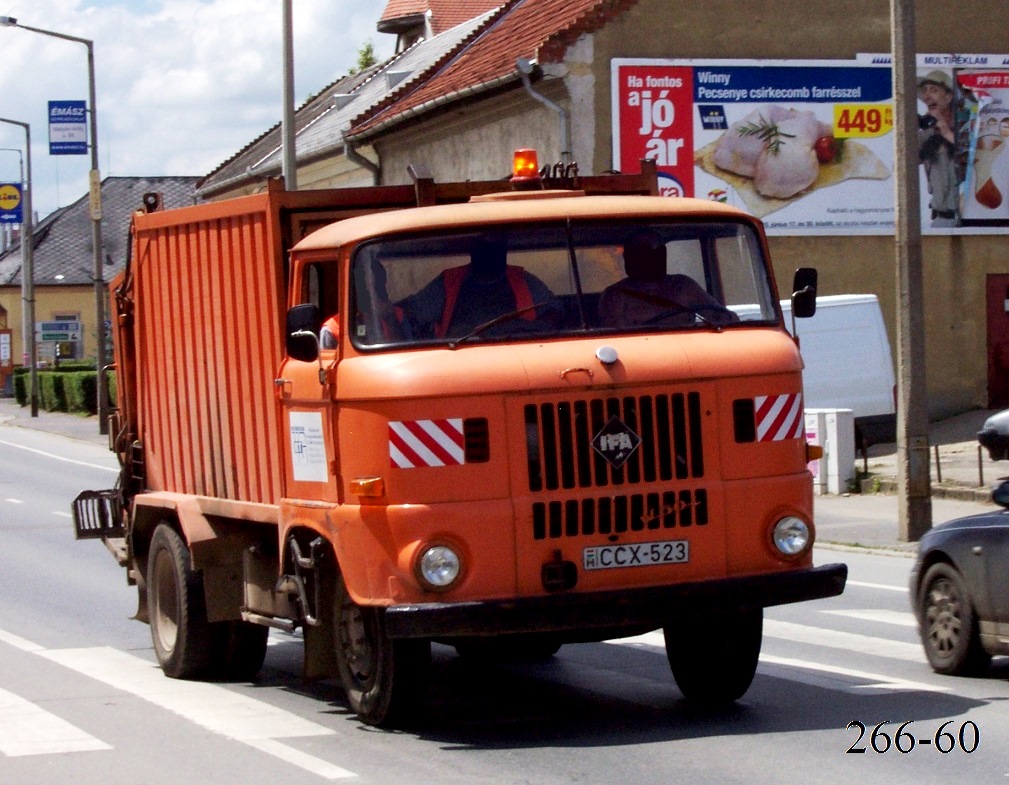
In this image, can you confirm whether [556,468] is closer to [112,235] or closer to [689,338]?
[689,338]

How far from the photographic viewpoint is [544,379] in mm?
8305

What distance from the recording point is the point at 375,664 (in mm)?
8727

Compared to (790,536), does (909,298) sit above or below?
above

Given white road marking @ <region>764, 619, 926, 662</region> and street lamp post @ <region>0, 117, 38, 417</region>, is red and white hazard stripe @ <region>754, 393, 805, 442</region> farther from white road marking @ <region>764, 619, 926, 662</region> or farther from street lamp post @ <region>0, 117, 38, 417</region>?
street lamp post @ <region>0, 117, 38, 417</region>

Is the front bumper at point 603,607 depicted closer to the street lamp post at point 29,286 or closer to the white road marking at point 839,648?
the white road marking at point 839,648

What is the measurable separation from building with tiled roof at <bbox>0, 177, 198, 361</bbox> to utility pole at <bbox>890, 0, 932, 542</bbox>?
7574 cm

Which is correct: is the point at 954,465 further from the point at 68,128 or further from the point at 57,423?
the point at 57,423

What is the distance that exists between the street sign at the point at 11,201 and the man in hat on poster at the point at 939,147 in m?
42.1

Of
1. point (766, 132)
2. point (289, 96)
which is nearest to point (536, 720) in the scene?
point (289, 96)

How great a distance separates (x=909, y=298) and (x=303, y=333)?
36.5 ft

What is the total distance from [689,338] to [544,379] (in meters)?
0.85

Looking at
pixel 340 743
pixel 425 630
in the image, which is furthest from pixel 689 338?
pixel 340 743

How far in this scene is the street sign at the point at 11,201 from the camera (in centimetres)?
6738

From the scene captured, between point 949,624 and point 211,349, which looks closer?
point 949,624
